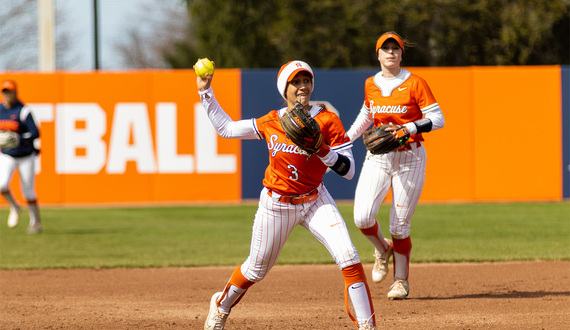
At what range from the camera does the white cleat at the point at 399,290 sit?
6.77 meters

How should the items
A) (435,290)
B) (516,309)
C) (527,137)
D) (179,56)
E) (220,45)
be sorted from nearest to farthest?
(516,309) < (435,290) < (527,137) < (220,45) < (179,56)

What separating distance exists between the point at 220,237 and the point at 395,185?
5.31m

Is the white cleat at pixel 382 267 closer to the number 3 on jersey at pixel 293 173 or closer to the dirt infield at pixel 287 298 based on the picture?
the dirt infield at pixel 287 298

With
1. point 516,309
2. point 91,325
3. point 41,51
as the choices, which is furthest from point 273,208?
point 41,51

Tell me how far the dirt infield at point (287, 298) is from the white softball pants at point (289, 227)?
2.63ft

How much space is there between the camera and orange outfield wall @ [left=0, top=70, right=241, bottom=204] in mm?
15961

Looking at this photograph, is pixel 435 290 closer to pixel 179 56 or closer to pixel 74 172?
pixel 74 172

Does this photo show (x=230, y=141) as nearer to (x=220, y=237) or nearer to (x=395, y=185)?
(x=220, y=237)

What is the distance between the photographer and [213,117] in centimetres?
530

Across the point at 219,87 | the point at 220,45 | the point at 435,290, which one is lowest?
the point at 435,290

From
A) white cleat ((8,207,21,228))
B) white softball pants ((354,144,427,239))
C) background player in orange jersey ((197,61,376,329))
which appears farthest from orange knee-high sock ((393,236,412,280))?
white cleat ((8,207,21,228))

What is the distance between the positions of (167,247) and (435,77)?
750 cm

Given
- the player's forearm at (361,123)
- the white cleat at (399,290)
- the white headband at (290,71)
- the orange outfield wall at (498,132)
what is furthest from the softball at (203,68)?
the orange outfield wall at (498,132)

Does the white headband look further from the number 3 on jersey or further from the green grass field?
the green grass field
